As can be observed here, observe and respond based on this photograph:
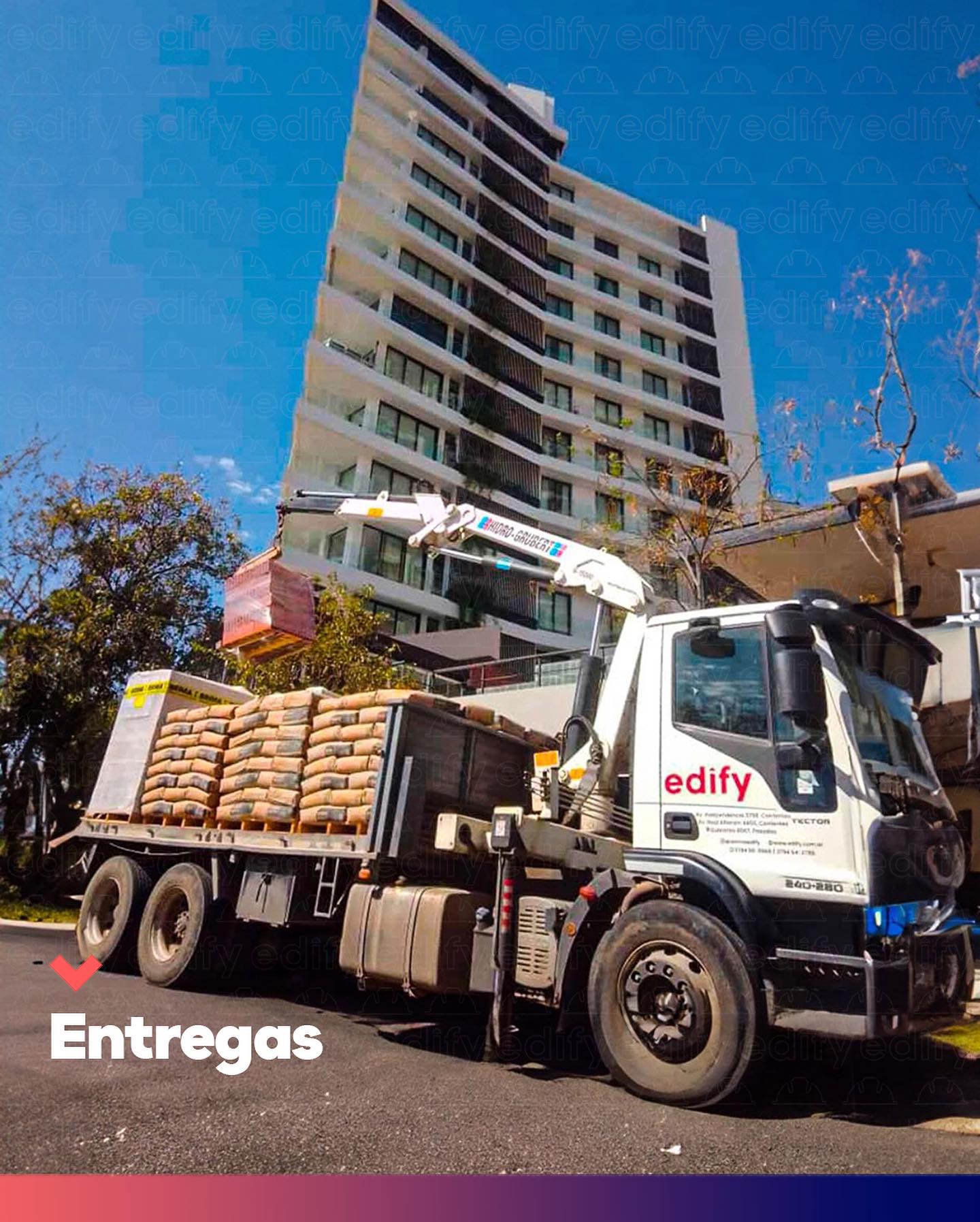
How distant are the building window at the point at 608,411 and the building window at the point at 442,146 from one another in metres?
13.5

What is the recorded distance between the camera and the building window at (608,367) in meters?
46.2

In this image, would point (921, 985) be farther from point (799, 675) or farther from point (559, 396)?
point (559, 396)

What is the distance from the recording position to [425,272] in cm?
3884

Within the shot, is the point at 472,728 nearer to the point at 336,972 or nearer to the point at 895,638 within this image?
the point at 895,638

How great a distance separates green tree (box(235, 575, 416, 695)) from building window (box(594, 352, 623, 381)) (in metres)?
31.7

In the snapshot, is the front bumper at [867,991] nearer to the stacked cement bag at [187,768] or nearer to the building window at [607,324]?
the stacked cement bag at [187,768]

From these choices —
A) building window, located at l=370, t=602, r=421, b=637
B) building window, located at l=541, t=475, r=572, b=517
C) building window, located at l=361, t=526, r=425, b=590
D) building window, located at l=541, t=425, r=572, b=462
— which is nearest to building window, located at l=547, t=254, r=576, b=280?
building window, located at l=541, t=425, r=572, b=462

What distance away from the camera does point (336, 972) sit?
9.45 meters

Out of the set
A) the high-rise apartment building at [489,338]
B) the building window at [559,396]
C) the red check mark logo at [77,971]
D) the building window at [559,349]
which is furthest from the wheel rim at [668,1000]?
the building window at [559,349]

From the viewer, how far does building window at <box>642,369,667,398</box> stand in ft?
156

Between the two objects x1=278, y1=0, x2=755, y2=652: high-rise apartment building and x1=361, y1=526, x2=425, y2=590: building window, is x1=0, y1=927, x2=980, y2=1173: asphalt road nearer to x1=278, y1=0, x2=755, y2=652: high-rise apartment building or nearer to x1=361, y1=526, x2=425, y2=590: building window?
x1=278, y1=0, x2=755, y2=652: high-rise apartment building

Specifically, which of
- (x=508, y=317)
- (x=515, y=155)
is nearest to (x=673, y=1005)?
(x=508, y=317)

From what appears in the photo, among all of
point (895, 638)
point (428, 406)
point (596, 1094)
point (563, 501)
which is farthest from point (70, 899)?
point (563, 501)

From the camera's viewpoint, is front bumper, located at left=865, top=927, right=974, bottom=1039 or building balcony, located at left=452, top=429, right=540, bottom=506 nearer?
front bumper, located at left=865, top=927, right=974, bottom=1039
